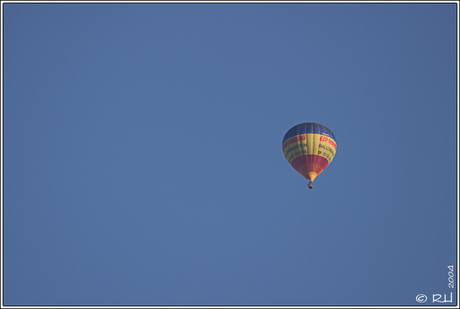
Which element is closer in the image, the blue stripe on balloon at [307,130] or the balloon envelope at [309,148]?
the balloon envelope at [309,148]

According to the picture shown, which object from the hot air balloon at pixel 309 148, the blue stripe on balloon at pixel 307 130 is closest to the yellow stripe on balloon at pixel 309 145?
the hot air balloon at pixel 309 148

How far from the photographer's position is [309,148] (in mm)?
55781

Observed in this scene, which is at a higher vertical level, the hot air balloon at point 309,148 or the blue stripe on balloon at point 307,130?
the blue stripe on balloon at point 307,130

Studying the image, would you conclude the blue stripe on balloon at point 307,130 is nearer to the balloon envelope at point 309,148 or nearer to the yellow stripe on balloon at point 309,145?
the balloon envelope at point 309,148

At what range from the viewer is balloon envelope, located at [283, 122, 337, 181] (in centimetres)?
5578

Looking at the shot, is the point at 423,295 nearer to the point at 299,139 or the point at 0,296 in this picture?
the point at 299,139

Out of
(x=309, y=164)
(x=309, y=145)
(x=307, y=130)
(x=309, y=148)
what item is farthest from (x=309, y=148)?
(x=307, y=130)

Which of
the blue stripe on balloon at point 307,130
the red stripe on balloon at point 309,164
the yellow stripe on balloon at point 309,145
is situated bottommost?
the red stripe on balloon at point 309,164

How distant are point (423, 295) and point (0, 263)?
29.6m

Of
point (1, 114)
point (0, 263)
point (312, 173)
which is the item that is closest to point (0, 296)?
point (0, 263)

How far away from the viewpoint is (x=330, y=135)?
5688 cm

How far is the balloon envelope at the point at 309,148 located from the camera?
183 feet

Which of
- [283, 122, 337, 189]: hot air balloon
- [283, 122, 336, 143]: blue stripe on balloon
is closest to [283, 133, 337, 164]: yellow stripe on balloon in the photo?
[283, 122, 337, 189]: hot air balloon

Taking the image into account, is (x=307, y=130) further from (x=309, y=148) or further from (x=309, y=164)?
(x=309, y=164)
